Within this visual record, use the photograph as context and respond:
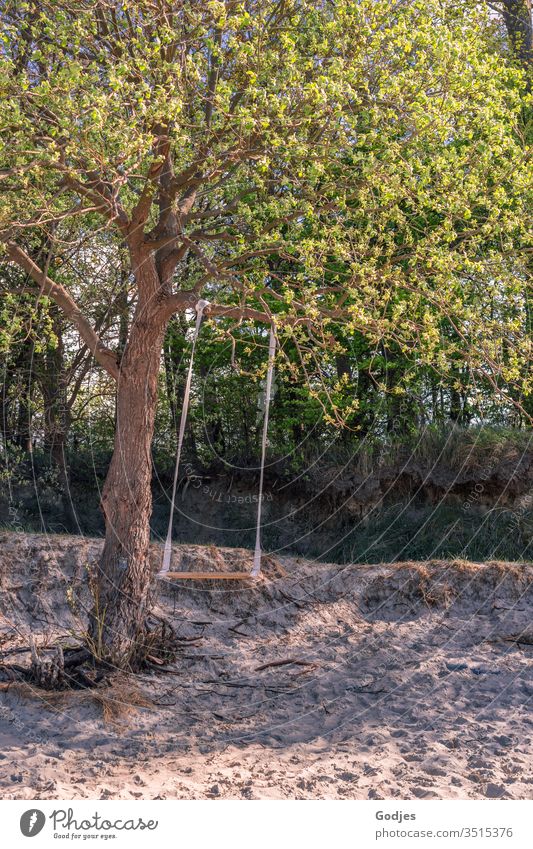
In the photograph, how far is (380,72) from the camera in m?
8.33

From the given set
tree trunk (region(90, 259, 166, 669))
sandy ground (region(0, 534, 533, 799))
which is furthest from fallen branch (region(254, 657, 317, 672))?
tree trunk (region(90, 259, 166, 669))

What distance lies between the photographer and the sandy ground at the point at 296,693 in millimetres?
6934

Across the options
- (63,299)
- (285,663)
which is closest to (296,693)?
(285,663)

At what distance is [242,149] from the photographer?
8031 millimetres

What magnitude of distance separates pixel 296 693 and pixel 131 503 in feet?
8.77

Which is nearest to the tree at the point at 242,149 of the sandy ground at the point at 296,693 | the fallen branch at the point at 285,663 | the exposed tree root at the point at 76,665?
the exposed tree root at the point at 76,665

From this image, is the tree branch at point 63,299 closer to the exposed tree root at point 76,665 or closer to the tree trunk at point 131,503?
the tree trunk at point 131,503

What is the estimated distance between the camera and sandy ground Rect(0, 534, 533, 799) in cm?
693

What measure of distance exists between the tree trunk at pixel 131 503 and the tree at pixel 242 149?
2 centimetres

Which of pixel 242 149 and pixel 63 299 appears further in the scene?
pixel 63 299

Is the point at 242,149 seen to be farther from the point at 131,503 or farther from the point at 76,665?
the point at 76,665

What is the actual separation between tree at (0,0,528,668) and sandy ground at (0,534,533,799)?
1.22 m

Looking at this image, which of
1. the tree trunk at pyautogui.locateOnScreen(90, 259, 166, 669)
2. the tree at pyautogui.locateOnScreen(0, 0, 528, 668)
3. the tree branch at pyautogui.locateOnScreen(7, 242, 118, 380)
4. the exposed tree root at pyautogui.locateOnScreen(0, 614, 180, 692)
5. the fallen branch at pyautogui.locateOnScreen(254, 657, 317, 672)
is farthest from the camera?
the fallen branch at pyautogui.locateOnScreen(254, 657, 317, 672)

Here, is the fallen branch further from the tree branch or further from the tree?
the tree branch
